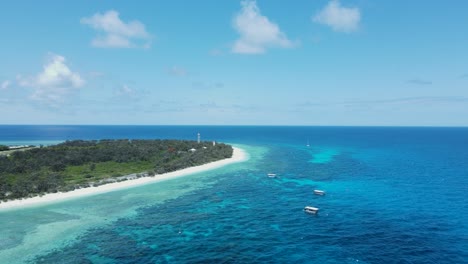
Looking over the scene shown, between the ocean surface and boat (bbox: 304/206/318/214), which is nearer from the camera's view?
the ocean surface

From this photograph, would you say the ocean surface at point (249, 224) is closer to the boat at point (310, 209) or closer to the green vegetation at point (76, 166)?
the boat at point (310, 209)

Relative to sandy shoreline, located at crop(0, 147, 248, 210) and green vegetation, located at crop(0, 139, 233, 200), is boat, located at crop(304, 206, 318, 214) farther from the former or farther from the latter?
green vegetation, located at crop(0, 139, 233, 200)

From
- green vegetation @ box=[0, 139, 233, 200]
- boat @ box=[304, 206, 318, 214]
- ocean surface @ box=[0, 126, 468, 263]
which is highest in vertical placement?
green vegetation @ box=[0, 139, 233, 200]

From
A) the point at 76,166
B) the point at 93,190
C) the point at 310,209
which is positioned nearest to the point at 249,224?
the point at 310,209

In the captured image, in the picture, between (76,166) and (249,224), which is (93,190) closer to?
(76,166)

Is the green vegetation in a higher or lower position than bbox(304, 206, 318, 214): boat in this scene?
higher

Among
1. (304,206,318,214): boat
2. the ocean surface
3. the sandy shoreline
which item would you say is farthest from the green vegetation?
(304,206,318,214): boat

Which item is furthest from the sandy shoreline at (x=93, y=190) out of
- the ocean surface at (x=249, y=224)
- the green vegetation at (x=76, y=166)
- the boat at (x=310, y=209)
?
the boat at (x=310, y=209)

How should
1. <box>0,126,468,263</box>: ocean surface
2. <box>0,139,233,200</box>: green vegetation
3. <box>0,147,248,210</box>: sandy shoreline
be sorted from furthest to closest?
<box>0,139,233,200</box>: green vegetation → <box>0,147,248,210</box>: sandy shoreline → <box>0,126,468,263</box>: ocean surface

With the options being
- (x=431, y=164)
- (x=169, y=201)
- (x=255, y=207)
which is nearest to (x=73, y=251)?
(x=169, y=201)
